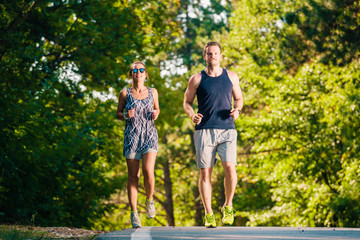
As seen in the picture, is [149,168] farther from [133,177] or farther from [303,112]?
[303,112]

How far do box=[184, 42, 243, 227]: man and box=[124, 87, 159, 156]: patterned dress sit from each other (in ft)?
2.17

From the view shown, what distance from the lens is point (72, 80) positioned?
1586cm

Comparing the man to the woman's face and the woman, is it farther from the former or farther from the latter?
the woman's face

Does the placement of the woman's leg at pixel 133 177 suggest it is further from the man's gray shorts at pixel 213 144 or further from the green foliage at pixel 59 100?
the green foliage at pixel 59 100

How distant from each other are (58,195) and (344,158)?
10329 mm

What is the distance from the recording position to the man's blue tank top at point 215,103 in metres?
7.23

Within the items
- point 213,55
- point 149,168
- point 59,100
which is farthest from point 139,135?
point 59,100

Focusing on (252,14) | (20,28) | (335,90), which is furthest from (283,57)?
(20,28)

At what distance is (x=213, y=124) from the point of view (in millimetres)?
7234

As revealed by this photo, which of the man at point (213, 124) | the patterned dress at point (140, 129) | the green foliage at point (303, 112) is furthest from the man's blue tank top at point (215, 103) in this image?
the green foliage at point (303, 112)

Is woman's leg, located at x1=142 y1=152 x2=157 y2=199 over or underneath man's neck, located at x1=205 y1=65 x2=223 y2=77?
underneath

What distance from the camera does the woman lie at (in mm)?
7652

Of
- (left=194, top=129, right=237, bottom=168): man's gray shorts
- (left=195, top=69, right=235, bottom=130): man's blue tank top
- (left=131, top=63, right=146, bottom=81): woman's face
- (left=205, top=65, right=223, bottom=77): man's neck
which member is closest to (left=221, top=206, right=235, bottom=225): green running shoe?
(left=194, top=129, right=237, bottom=168): man's gray shorts

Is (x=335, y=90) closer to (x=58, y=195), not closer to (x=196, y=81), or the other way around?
(x=58, y=195)
